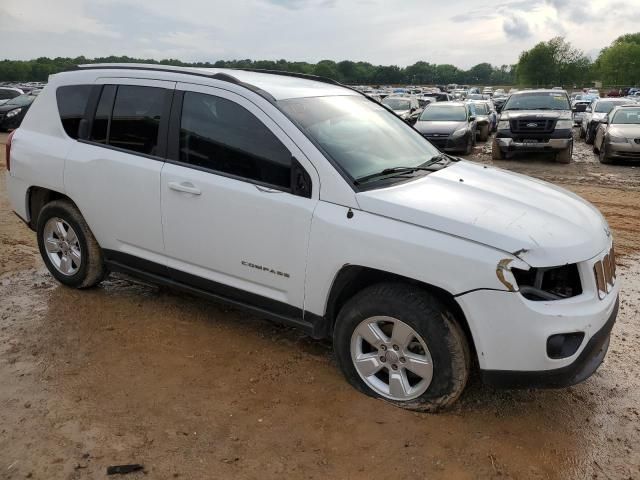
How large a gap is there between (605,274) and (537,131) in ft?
36.6

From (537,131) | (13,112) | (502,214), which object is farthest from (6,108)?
(502,214)

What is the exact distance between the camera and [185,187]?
3693 mm

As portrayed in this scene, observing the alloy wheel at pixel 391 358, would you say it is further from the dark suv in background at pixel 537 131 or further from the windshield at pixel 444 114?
the windshield at pixel 444 114

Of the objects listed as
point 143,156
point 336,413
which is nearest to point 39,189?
point 143,156

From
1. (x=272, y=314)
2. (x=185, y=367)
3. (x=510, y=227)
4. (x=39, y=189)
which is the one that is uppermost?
(x=510, y=227)

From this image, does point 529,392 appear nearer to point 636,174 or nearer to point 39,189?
Result: point 39,189

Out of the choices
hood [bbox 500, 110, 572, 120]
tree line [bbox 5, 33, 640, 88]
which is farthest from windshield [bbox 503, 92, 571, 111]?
tree line [bbox 5, 33, 640, 88]

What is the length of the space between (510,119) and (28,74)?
106m

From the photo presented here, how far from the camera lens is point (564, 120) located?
13125mm

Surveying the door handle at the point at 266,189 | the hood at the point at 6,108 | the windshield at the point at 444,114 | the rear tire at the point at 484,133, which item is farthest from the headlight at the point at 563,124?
the hood at the point at 6,108

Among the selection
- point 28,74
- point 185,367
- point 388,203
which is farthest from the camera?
point 28,74

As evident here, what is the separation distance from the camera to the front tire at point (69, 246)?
4.54 meters

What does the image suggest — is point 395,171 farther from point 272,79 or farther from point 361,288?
point 272,79

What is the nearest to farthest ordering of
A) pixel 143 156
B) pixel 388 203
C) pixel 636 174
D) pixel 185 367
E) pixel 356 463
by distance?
pixel 356 463 → pixel 388 203 → pixel 185 367 → pixel 143 156 → pixel 636 174
